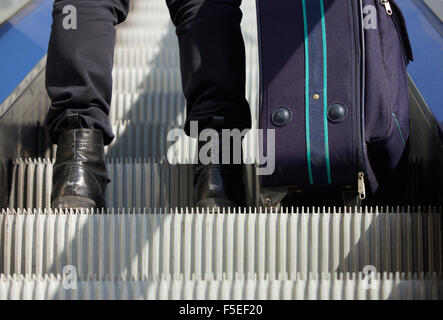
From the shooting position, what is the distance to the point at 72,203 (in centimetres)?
199

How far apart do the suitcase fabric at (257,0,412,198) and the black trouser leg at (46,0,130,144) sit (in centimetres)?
40

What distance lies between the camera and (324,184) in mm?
1908

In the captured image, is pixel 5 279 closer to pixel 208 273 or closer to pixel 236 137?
pixel 208 273

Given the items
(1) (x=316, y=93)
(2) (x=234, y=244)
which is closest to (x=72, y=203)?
(2) (x=234, y=244)

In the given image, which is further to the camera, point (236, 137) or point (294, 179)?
point (236, 137)

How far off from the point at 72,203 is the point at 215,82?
1.46ft

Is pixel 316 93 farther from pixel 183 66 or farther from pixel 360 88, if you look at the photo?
pixel 183 66

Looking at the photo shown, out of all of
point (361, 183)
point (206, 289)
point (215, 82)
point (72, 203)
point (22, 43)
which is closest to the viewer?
point (206, 289)

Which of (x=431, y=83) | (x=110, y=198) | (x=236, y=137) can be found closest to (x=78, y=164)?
(x=110, y=198)

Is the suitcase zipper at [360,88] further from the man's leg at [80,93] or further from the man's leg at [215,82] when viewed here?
the man's leg at [80,93]

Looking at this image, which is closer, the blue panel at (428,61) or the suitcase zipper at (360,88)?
the suitcase zipper at (360,88)

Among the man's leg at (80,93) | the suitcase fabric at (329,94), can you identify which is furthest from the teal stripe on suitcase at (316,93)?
the man's leg at (80,93)

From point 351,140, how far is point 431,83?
0.48 meters

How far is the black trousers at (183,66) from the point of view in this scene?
2.10 meters
